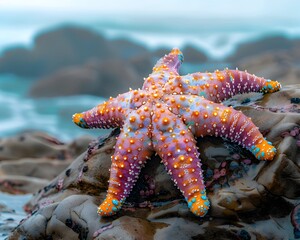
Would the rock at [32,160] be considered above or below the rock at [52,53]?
above

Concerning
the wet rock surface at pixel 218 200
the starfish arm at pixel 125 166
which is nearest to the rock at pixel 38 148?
the wet rock surface at pixel 218 200

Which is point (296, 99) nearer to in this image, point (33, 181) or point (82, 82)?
point (33, 181)

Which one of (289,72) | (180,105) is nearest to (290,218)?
(180,105)

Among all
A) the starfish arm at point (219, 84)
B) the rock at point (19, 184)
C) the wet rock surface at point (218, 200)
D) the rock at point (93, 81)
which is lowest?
the rock at point (93, 81)

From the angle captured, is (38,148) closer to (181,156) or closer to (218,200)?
(181,156)

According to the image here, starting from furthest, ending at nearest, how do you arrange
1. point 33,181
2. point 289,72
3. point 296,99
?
point 289,72 < point 33,181 < point 296,99

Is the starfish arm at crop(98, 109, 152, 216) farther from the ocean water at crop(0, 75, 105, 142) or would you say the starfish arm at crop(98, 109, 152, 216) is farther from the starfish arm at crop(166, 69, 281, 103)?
the ocean water at crop(0, 75, 105, 142)

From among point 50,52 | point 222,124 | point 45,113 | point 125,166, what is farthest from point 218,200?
point 50,52

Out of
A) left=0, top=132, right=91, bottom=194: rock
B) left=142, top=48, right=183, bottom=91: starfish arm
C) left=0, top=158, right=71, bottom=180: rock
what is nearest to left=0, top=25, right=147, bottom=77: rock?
left=0, top=132, right=91, bottom=194: rock

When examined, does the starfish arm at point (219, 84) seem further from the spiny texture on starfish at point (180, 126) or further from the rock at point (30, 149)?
the rock at point (30, 149)
